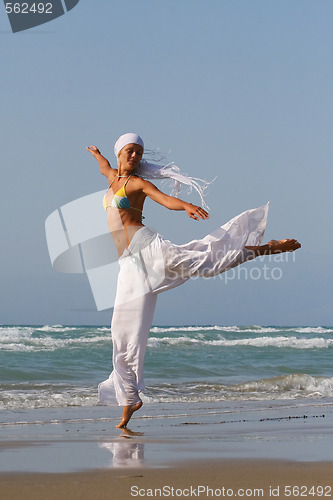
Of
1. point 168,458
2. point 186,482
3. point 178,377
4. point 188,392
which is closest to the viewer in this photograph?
point 186,482

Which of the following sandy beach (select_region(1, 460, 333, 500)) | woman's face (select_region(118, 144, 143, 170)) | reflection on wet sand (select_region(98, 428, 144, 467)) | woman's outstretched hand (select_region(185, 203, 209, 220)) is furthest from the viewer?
woman's face (select_region(118, 144, 143, 170))

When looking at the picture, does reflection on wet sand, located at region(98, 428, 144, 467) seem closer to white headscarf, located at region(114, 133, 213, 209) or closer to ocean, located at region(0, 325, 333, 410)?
white headscarf, located at region(114, 133, 213, 209)

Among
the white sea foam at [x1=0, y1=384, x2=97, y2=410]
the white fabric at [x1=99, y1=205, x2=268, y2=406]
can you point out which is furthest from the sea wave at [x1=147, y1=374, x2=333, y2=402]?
the white fabric at [x1=99, y1=205, x2=268, y2=406]

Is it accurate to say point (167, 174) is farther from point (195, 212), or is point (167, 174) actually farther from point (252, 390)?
point (252, 390)

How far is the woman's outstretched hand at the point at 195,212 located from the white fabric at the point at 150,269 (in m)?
0.56

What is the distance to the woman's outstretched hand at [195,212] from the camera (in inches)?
213

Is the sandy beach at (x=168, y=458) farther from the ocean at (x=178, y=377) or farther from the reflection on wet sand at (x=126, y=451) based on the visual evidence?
the ocean at (x=178, y=377)

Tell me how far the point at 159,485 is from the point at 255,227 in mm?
2831

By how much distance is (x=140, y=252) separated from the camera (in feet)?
20.3

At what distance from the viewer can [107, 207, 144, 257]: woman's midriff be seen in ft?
20.5

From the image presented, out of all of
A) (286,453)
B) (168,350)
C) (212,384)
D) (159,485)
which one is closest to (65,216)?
(286,453)

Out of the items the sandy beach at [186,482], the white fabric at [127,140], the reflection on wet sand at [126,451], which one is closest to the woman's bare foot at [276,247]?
the white fabric at [127,140]

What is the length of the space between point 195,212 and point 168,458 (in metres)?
1.81

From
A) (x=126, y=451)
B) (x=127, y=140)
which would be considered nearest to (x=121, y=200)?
(x=127, y=140)
